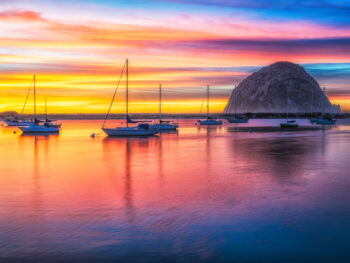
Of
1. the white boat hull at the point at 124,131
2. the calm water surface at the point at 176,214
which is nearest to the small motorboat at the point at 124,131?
the white boat hull at the point at 124,131

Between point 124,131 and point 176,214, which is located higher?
point 124,131

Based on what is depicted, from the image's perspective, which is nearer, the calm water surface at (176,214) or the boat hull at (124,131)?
the calm water surface at (176,214)

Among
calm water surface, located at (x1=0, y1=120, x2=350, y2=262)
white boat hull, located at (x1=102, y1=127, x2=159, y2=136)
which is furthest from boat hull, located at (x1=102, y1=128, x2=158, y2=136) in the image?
calm water surface, located at (x1=0, y1=120, x2=350, y2=262)

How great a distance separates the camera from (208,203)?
507 inches

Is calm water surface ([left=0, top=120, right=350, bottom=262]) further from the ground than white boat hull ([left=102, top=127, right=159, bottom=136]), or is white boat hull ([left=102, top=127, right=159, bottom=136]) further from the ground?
white boat hull ([left=102, top=127, right=159, bottom=136])

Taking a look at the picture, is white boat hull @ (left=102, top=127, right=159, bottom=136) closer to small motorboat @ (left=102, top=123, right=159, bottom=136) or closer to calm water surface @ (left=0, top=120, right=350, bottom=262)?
small motorboat @ (left=102, top=123, right=159, bottom=136)

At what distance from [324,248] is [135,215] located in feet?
17.5

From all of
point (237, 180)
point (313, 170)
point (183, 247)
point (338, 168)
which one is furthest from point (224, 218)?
point (338, 168)

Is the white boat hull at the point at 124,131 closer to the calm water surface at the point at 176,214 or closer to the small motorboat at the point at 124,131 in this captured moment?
the small motorboat at the point at 124,131

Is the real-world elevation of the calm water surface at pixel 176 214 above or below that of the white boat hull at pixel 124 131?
below

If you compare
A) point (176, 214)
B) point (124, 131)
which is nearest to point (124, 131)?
point (124, 131)

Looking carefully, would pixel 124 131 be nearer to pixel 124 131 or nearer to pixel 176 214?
pixel 124 131

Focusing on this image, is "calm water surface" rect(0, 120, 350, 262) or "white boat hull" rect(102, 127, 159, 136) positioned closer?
"calm water surface" rect(0, 120, 350, 262)

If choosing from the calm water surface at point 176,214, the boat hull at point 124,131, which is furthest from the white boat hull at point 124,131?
the calm water surface at point 176,214
